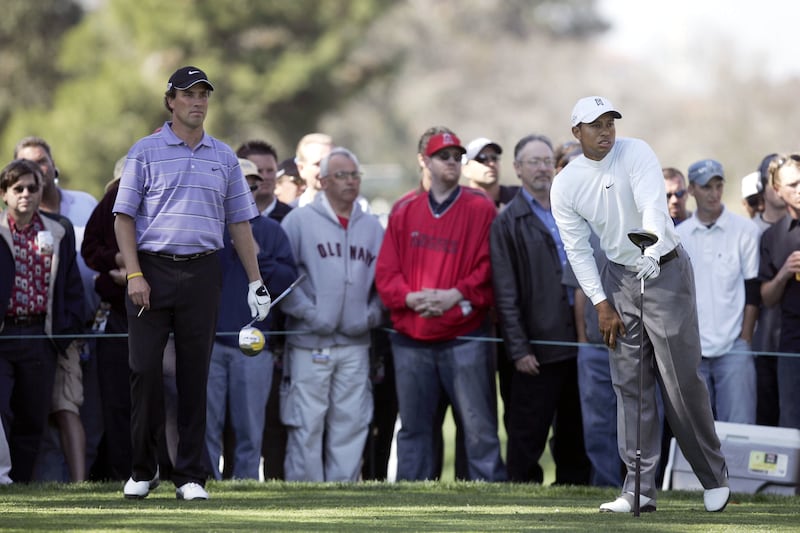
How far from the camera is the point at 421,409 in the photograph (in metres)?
10.4

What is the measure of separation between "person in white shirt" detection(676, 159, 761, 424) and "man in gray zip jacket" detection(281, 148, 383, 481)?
2352 mm

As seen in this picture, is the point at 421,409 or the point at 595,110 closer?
the point at 595,110

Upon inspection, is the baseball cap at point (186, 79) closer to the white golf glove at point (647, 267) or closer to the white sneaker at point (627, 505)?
the white golf glove at point (647, 267)

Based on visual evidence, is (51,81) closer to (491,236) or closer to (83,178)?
(83,178)

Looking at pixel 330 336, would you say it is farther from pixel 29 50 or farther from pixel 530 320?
pixel 29 50

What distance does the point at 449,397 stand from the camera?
1054 cm

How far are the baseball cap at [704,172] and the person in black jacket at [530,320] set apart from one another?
1.13 meters

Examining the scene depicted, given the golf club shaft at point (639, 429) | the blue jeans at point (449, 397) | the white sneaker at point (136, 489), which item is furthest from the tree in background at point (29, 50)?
the golf club shaft at point (639, 429)

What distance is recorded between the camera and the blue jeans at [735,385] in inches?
408

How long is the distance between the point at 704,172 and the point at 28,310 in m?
4.84

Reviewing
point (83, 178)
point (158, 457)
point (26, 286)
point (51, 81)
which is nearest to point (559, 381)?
point (158, 457)

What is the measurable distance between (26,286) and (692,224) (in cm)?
470

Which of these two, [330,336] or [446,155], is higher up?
[446,155]

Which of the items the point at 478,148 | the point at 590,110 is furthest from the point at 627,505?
the point at 478,148
